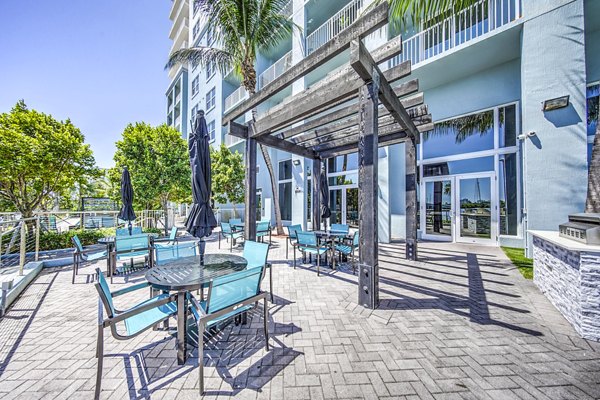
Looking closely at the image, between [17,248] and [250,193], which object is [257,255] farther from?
[17,248]

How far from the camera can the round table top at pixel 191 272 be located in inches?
100

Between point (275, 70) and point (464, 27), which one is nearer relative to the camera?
point (464, 27)

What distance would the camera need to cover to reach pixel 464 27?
8.51m

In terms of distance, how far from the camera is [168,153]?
11477mm

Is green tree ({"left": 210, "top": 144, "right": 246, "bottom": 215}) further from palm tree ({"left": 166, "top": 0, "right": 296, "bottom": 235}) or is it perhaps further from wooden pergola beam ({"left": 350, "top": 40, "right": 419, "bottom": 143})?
wooden pergola beam ({"left": 350, "top": 40, "right": 419, "bottom": 143})

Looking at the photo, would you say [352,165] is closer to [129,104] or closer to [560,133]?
[560,133]

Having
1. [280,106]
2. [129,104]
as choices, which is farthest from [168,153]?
[129,104]

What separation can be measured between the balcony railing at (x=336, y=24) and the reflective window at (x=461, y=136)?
230 inches

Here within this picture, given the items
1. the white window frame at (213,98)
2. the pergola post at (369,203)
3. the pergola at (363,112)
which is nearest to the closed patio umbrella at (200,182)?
the pergola at (363,112)

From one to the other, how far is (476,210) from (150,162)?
1422 centimetres

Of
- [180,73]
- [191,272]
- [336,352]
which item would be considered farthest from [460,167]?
[180,73]

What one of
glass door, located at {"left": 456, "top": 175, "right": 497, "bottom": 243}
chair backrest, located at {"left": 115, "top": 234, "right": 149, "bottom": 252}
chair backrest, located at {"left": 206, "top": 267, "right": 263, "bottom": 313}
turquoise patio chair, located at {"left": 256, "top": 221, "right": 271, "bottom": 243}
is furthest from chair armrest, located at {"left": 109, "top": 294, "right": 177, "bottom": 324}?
glass door, located at {"left": 456, "top": 175, "right": 497, "bottom": 243}

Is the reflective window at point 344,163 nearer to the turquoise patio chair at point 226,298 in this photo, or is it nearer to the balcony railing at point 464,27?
the balcony railing at point 464,27

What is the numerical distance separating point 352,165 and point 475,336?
9.37m
